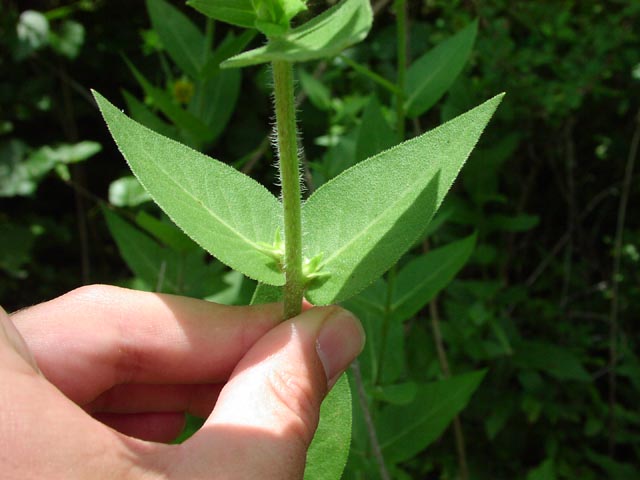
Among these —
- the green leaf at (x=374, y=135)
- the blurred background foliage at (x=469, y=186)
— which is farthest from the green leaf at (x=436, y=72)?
the blurred background foliage at (x=469, y=186)

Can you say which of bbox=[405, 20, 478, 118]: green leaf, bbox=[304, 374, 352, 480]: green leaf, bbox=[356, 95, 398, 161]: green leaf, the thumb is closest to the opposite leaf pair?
the thumb

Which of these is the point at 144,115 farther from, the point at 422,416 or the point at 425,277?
the point at 422,416

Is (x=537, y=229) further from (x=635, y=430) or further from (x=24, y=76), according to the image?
(x=24, y=76)

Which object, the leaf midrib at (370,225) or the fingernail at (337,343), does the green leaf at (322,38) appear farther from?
the fingernail at (337,343)

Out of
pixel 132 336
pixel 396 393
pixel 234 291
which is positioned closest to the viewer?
pixel 132 336

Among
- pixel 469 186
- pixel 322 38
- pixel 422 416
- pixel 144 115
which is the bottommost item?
pixel 422 416

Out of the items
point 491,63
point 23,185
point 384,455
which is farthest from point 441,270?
point 23,185

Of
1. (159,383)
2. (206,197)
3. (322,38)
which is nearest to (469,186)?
(159,383)
